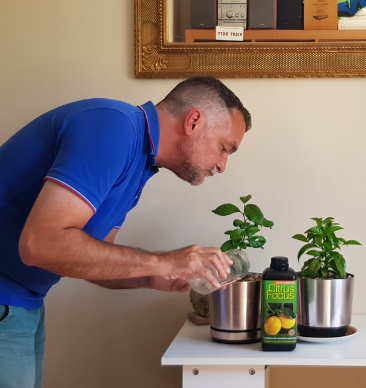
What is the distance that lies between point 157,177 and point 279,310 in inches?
25.6

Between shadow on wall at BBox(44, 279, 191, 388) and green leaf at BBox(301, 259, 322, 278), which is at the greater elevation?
green leaf at BBox(301, 259, 322, 278)

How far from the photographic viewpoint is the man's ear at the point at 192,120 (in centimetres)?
109

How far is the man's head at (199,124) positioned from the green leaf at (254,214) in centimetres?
22

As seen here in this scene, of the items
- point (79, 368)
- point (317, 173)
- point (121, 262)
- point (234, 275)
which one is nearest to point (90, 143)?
Answer: point (121, 262)

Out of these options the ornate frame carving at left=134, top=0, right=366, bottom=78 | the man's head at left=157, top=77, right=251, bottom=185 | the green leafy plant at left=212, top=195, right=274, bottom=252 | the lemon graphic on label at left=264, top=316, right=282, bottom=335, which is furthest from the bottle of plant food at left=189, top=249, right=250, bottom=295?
the ornate frame carving at left=134, top=0, right=366, bottom=78

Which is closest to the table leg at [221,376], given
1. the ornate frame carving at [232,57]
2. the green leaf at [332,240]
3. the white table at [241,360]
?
the white table at [241,360]

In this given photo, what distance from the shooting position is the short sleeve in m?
0.85

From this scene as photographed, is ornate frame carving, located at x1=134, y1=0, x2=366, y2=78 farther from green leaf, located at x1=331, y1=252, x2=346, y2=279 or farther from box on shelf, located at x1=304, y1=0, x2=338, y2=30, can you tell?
green leaf, located at x1=331, y1=252, x2=346, y2=279

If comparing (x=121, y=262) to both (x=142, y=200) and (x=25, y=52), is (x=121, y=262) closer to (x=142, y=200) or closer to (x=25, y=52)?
Answer: (x=142, y=200)

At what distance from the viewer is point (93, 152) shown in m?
0.87

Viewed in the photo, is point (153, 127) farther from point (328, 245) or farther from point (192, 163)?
point (328, 245)

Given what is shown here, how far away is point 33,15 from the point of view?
1667 mm

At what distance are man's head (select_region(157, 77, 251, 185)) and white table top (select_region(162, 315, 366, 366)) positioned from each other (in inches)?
16.0

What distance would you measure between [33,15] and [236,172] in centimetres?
84
